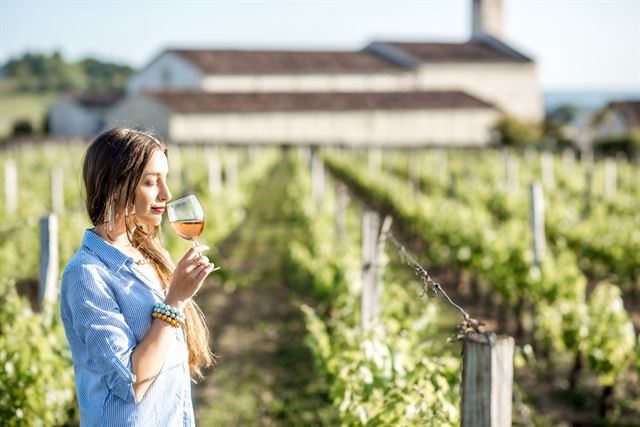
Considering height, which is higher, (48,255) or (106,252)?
(106,252)

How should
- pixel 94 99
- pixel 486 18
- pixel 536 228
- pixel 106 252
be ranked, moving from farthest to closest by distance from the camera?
pixel 486 18 < pixel 94 99 < pixel 536 228 < pixel 106 252

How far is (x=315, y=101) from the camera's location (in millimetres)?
50281

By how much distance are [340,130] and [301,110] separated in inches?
108

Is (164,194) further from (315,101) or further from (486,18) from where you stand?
(486,18)

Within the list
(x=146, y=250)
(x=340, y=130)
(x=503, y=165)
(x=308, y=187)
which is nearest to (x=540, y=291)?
(x=146, y=250)

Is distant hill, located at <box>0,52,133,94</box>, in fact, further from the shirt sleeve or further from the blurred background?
the shirt sleeve

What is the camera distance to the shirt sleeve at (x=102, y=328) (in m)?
2.14

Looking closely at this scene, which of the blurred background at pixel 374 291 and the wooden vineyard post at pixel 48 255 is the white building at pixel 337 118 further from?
the wooden vineyard post at pixel 48 255

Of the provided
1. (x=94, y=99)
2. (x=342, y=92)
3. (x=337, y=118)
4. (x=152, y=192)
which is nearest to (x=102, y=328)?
(x=152, y=192)

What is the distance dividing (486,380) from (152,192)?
3.54 ft

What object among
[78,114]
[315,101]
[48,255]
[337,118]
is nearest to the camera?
[48,255]

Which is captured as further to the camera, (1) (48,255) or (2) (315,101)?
(2) (315,101)

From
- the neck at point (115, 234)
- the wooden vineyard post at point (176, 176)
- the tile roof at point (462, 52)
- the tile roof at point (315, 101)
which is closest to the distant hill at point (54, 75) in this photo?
the tile roof at point (462, 52)

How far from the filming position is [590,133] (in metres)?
47.6
